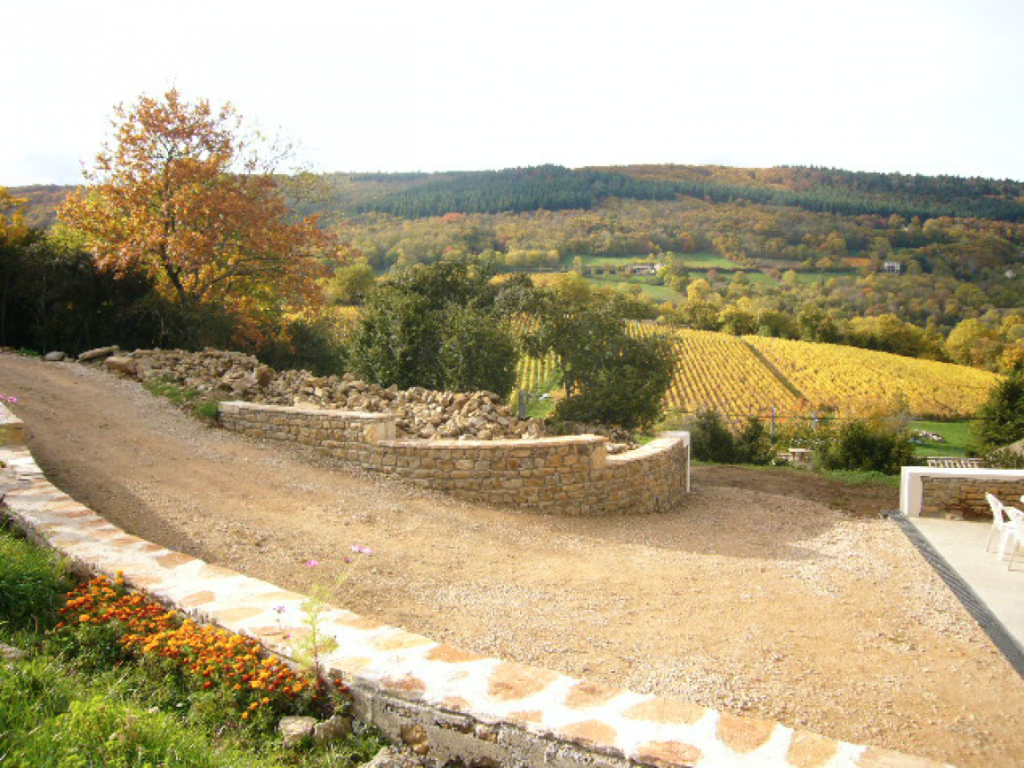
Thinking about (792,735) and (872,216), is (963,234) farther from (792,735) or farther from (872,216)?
(792,735)

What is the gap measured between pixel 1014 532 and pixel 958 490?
225 cm

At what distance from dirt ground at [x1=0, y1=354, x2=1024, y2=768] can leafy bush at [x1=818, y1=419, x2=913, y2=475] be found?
835cm

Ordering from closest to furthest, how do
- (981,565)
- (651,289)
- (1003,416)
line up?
(981,565)
(1003,416)
(651,289)

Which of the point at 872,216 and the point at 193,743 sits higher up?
the point at 872,216

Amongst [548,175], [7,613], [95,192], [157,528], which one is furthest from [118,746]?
[548,175]

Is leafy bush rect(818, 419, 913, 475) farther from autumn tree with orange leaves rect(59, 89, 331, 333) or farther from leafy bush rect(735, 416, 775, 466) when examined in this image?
autumn tree with orange leaves rect(59, 89, 331, 333)

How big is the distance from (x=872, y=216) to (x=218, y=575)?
8011cm

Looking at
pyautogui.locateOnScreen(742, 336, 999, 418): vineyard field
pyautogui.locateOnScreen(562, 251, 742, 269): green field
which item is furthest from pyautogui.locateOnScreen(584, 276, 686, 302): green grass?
pyautogui.locateOnScreen(742, 336, 999, 418): vineyard field

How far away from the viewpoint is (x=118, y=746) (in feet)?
7.39

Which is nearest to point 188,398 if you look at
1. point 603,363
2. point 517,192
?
point 603,363

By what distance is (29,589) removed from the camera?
11.5 ft

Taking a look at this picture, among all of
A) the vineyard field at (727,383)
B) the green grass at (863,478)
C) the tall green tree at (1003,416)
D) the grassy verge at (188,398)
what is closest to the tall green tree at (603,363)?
the green grass at (863,478)

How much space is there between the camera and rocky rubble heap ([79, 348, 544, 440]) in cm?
877

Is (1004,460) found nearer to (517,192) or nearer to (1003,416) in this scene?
(1003,416)
